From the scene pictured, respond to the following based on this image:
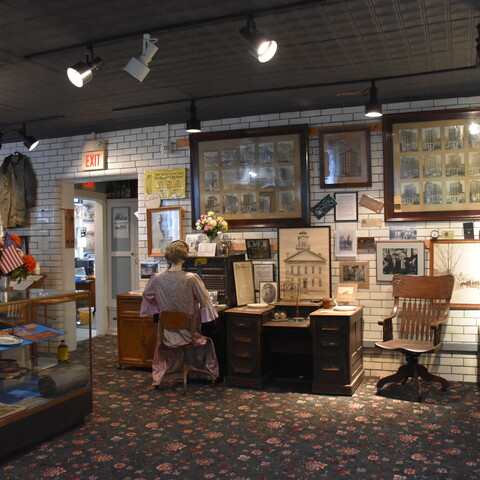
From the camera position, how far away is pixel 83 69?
419cm

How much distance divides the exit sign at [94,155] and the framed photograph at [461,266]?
438 centimetres

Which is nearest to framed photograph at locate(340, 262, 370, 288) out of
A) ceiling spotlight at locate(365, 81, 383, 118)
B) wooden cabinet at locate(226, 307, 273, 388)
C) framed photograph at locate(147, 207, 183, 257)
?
wooden cabinet at locate(226, 307, 273, 388)

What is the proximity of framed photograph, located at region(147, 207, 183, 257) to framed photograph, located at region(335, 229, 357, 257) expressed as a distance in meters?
2.02

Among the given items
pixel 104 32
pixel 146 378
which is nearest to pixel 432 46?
pixel 104 32

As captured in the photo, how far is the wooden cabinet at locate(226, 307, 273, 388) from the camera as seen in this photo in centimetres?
574

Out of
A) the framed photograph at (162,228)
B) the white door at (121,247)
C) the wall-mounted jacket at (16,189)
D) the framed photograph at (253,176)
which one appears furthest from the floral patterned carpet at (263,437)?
the white door at (121,247)

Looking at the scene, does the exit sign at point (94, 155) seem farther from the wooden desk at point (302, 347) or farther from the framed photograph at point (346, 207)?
the framed photograph at point (346, 207)

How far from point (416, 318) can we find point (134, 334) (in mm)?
3275

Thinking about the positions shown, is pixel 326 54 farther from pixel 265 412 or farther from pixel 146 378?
pixel 146 378

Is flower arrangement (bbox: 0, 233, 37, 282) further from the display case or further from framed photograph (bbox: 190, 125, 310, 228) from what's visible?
framed photograph (bbox: 190, 125, 310, 228)

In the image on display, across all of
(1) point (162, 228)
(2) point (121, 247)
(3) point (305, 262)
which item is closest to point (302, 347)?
(3) point (305, 262)

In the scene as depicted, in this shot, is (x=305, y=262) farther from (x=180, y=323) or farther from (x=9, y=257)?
(x=9, y=257)

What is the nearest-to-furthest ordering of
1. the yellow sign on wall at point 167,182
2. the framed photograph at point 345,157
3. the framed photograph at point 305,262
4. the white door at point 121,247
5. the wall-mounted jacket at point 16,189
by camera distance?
the framed photograph at point 345,157 < the framed photograph at point 305,262 < the yellow sign on wall at point 167,182 < the wall-mounted jacket at point 16,189 < the white door at point 121,247

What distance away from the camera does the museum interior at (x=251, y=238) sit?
3.95 m
